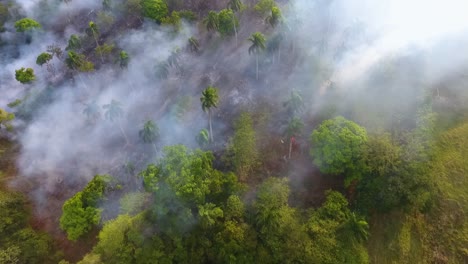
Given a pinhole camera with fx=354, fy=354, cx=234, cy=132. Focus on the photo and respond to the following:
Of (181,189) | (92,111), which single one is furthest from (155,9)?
(181,189)

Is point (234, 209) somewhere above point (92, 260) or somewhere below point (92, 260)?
above

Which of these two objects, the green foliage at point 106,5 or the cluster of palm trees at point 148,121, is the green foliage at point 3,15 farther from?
the cluster of palm trees at point 148,121

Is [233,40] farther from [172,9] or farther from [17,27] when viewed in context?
[17,27]

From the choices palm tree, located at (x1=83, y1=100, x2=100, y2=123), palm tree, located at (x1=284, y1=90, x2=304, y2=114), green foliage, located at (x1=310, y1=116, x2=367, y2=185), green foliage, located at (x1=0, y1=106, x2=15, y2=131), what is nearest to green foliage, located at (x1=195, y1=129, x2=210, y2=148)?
palm tree, located at (x1=284, y1=90, x2=304, y2=114)

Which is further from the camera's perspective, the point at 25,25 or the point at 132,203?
the point at 25,25

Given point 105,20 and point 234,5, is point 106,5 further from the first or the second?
point 234,5
